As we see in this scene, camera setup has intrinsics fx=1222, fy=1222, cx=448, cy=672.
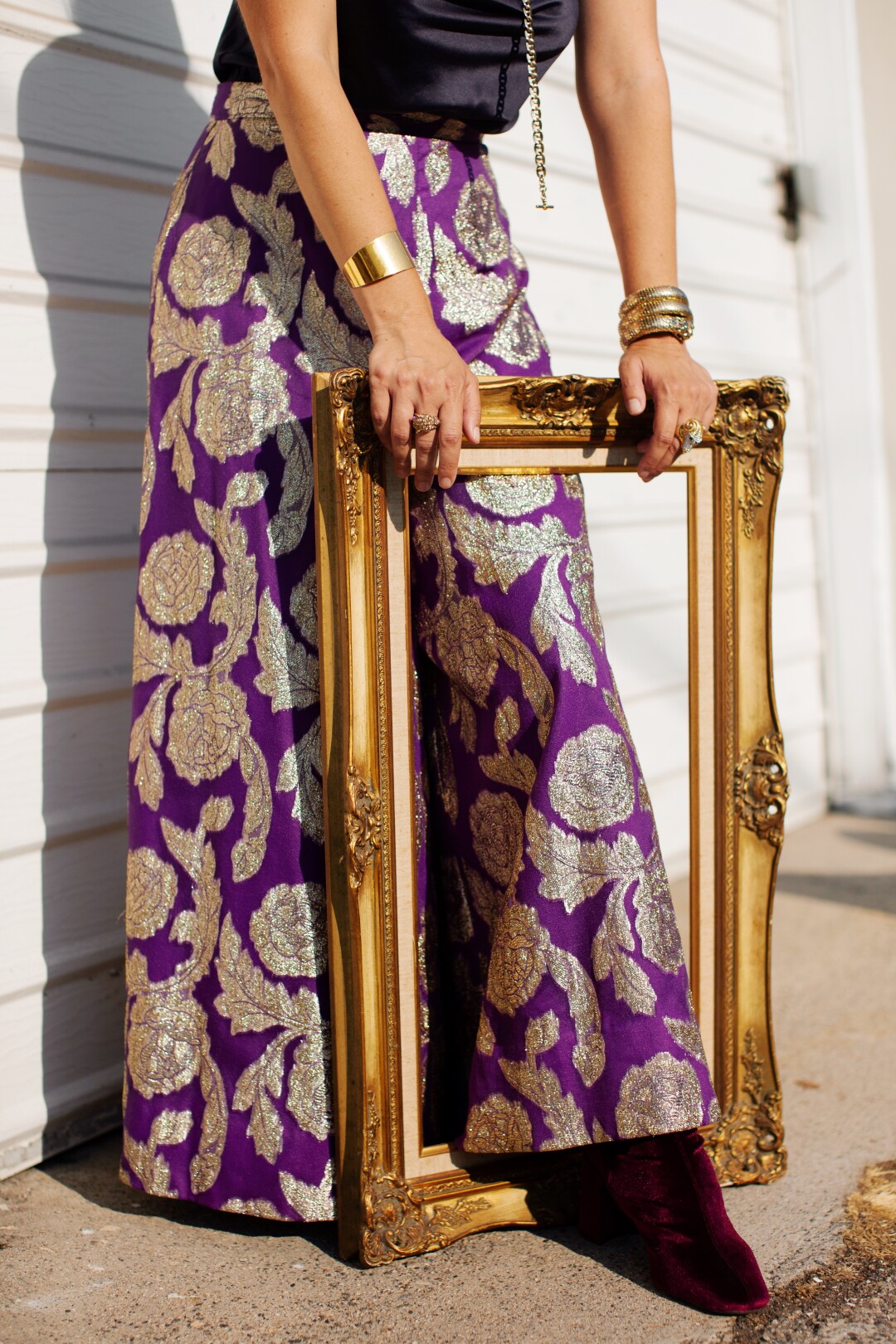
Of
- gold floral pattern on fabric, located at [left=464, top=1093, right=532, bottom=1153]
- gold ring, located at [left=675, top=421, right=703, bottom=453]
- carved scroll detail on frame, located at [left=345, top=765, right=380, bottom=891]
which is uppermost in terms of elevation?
gold ring, located at [left=675, top=421, right=703, bottom=453]

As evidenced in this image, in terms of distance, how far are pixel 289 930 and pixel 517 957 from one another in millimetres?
293

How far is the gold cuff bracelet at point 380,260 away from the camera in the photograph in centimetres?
135

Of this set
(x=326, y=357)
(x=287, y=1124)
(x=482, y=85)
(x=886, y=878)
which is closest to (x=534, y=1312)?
(x=287, y=1124)

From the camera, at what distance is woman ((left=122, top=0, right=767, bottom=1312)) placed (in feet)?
4.62

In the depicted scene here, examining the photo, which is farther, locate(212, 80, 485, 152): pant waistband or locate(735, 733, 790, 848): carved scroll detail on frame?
locate(735, 733, 790, 848): carved scroll detail on frame

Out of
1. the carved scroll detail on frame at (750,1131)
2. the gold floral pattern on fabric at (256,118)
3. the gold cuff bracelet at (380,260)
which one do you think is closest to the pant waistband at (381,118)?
the gold floral pattern on fabric at (256,118)

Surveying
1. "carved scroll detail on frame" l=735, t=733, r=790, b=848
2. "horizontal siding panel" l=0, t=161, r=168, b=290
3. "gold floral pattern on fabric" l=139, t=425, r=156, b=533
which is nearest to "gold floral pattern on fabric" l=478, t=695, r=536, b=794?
"carved scroll detail on frame" l=735, t=733, r=790, b=848

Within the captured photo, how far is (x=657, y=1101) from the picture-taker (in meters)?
1.41

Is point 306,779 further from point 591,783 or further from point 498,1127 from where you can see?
point 498,1127

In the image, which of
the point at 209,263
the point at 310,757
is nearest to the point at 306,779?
the point at 310,757

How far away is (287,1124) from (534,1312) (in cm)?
37

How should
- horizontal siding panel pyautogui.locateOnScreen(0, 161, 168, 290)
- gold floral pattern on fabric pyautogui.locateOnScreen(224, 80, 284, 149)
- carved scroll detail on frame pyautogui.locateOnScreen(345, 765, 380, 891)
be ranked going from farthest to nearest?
horizontal siding panel pyautogui.locateOnScreen(0, 161, 168, 290) → gold floral pattern on fabric pyautogui.locateOnScreen(224, 80, 284, 149) → carved scroll detail on frame pyautogui.locateOnScreen(345, 765, 380, 891)

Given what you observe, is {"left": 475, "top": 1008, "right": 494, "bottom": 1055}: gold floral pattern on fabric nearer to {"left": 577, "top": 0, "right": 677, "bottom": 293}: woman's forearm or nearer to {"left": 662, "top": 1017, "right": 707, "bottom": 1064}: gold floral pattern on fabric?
{"left": 662, "top": 1017, "right": 707, "bottom": 1064}: gold floral pattern on fabric

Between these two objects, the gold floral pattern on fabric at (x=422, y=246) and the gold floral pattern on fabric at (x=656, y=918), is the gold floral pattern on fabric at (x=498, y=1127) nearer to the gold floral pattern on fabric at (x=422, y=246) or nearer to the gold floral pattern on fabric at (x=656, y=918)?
the gold floral pattern on fabric at (x=656, y=918)
